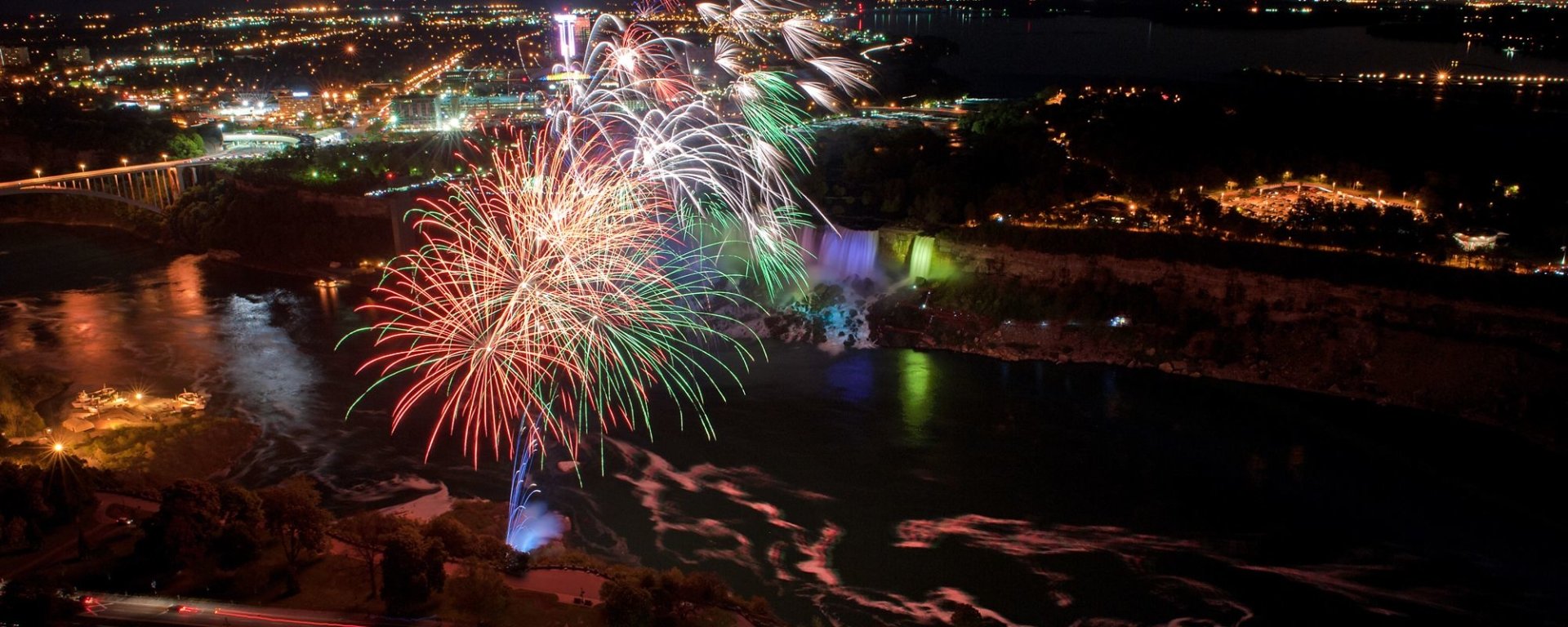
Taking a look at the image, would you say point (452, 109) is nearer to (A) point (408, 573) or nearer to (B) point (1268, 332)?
(B) point (1268, 332)

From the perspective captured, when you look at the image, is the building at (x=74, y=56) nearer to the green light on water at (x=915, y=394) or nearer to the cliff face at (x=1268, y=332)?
the cliff face at (x=1268, y=332)

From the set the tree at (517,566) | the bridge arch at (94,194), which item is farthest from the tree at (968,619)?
the bridge arch at (94,194)

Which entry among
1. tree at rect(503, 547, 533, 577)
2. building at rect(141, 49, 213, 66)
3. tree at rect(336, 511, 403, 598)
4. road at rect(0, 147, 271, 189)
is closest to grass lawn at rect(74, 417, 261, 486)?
tree at rect(336, 511, 403, 598)

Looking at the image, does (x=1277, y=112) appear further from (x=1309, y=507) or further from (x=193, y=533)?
(x=193, y=533)

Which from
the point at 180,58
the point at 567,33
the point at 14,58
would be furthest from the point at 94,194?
the point at 180,58

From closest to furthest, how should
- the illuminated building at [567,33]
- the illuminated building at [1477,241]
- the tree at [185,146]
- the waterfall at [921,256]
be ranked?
1. the illuminated building at [1477,241]
2. the waterfall at [921,256]
3. the tree at [185,146]
4. the illuminated building at [567,33]

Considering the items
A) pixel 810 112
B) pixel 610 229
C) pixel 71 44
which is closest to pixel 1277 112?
pixel 810 112
